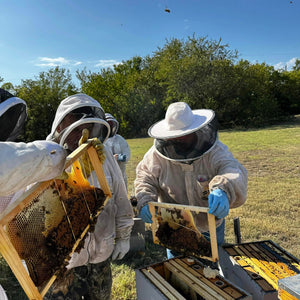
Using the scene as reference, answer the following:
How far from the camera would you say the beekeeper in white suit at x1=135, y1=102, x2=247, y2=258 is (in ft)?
8.41

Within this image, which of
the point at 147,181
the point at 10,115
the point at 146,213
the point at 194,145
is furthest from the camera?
the point at 147,181

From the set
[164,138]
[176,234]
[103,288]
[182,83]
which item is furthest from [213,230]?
[182,83]

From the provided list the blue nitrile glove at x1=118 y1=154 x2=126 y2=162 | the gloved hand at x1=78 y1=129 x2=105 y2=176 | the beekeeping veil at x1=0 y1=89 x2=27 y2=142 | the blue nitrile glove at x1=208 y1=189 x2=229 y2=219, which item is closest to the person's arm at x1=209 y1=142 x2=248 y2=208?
the blue nitrile glove at x1=208 y1=189 x2=229 y2=219

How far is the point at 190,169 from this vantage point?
9.18 ft

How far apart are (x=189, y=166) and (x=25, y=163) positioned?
6.27 ft

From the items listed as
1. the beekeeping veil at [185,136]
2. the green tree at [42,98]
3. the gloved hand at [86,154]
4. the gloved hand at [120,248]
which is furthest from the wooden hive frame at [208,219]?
the green tree at [42,98]

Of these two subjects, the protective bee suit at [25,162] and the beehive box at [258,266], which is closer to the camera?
the protective bee suit at [25,162]

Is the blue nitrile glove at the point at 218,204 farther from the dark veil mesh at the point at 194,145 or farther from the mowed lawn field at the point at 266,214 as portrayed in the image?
the mowed lawn field at the point at 266,214

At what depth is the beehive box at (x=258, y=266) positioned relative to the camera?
7.16 feet

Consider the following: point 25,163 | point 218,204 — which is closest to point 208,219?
point 218,204

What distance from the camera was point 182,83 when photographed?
27.9 metres

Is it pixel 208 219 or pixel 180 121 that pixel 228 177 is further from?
pixel 180 121

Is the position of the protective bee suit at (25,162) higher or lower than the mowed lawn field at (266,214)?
higher

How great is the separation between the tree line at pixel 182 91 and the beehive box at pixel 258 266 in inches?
975
